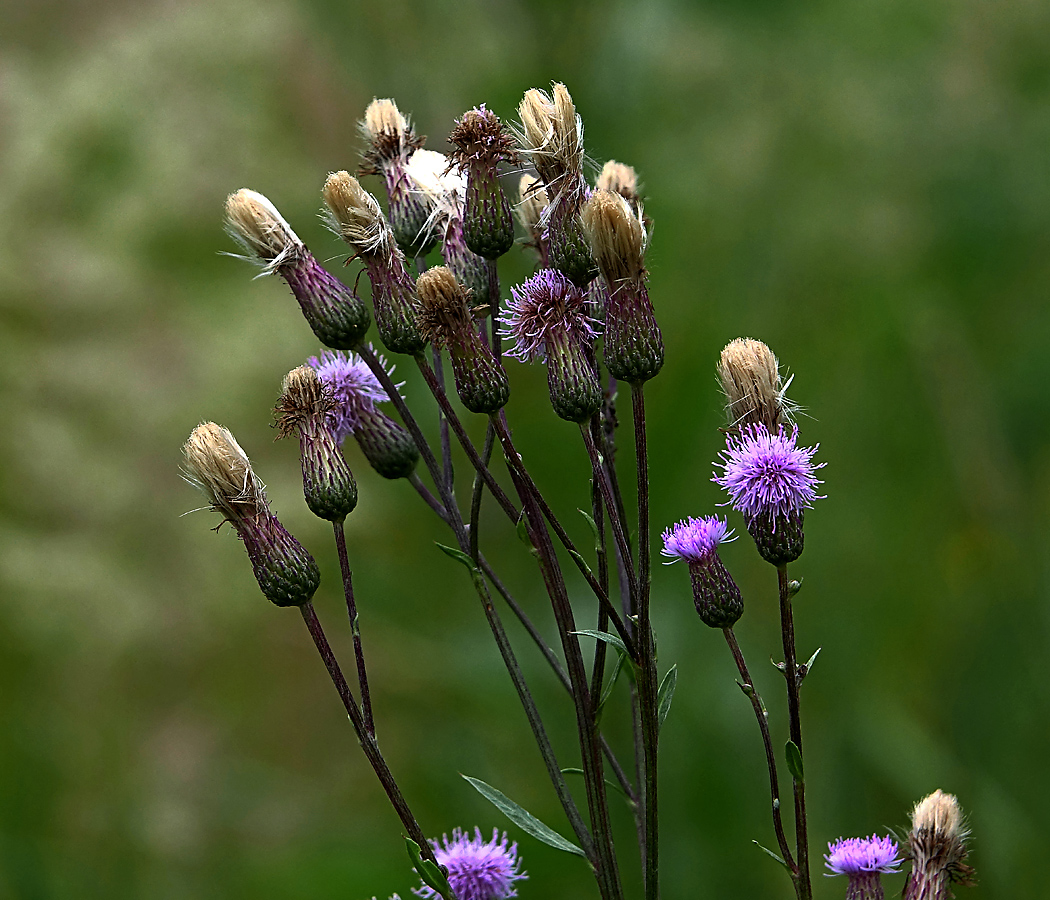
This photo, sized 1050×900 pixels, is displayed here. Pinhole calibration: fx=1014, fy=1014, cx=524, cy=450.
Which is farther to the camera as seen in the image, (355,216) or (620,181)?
(620,181)

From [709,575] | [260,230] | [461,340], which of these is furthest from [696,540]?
[260,230]

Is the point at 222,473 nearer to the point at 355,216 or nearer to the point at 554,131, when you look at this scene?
the point at 355,216

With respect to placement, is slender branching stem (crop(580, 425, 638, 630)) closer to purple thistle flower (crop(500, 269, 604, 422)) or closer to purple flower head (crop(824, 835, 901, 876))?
purple thistle flower (crop(500, 269, 604, 422))

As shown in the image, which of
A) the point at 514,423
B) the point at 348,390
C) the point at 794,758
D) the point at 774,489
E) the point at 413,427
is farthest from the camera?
the point at 514,423

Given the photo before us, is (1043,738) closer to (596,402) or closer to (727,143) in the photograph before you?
(596,402)

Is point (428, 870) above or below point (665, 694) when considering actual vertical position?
below

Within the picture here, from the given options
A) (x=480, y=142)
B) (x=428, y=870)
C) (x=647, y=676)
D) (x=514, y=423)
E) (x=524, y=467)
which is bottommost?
(x=428, y=870)

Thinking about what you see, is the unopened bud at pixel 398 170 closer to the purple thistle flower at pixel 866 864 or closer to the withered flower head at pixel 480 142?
the withered flower head at pixel 480 142
